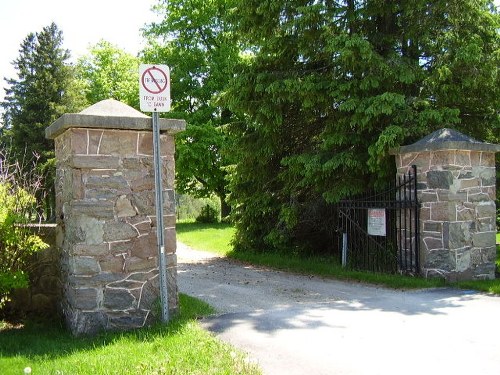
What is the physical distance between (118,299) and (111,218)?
910mm

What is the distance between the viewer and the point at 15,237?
17.7ft

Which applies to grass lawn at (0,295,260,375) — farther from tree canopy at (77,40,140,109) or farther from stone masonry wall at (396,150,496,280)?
tree canopy at (77,40,140,109)

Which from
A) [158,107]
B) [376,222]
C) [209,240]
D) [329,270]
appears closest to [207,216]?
[209,240]

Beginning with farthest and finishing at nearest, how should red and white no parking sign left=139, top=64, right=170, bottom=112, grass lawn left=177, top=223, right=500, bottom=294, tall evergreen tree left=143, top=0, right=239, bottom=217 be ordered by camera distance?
tall evergreen tree left=143, top=0, right=239, bottom=217 → grass lawn left=177, top=223, right=500, bottom=294 → red and white no parking sign left=139, top=64, right=170, bottom=112

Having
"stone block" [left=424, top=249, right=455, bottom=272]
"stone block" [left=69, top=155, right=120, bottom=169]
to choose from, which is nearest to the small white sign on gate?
"stone block" [left=424, top=249, right=455, bottom=272]

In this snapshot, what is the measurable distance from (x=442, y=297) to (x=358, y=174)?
3.57 m

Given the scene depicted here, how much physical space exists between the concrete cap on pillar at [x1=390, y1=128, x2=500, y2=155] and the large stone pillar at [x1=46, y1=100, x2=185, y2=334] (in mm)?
4543

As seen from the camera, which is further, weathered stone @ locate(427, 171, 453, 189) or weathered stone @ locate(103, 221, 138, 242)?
weathered stone @ locate(427, 171, 453, 189)

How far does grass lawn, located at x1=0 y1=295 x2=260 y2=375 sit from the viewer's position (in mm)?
4113

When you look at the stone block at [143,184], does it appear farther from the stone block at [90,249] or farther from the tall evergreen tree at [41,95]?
the tall evergreen tree at [41,95]

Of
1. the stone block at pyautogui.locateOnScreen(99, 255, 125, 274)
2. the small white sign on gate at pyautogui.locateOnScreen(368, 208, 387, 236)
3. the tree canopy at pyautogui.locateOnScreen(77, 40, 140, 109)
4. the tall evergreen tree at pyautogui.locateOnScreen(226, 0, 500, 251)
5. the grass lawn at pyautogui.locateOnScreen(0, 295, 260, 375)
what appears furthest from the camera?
the tree canopy at pyautogui.locateOnScreen(77, 40, 140, 109)

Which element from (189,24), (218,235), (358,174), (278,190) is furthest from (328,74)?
(189,24)

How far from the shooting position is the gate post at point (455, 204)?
812cm

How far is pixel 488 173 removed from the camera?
28.3ft
